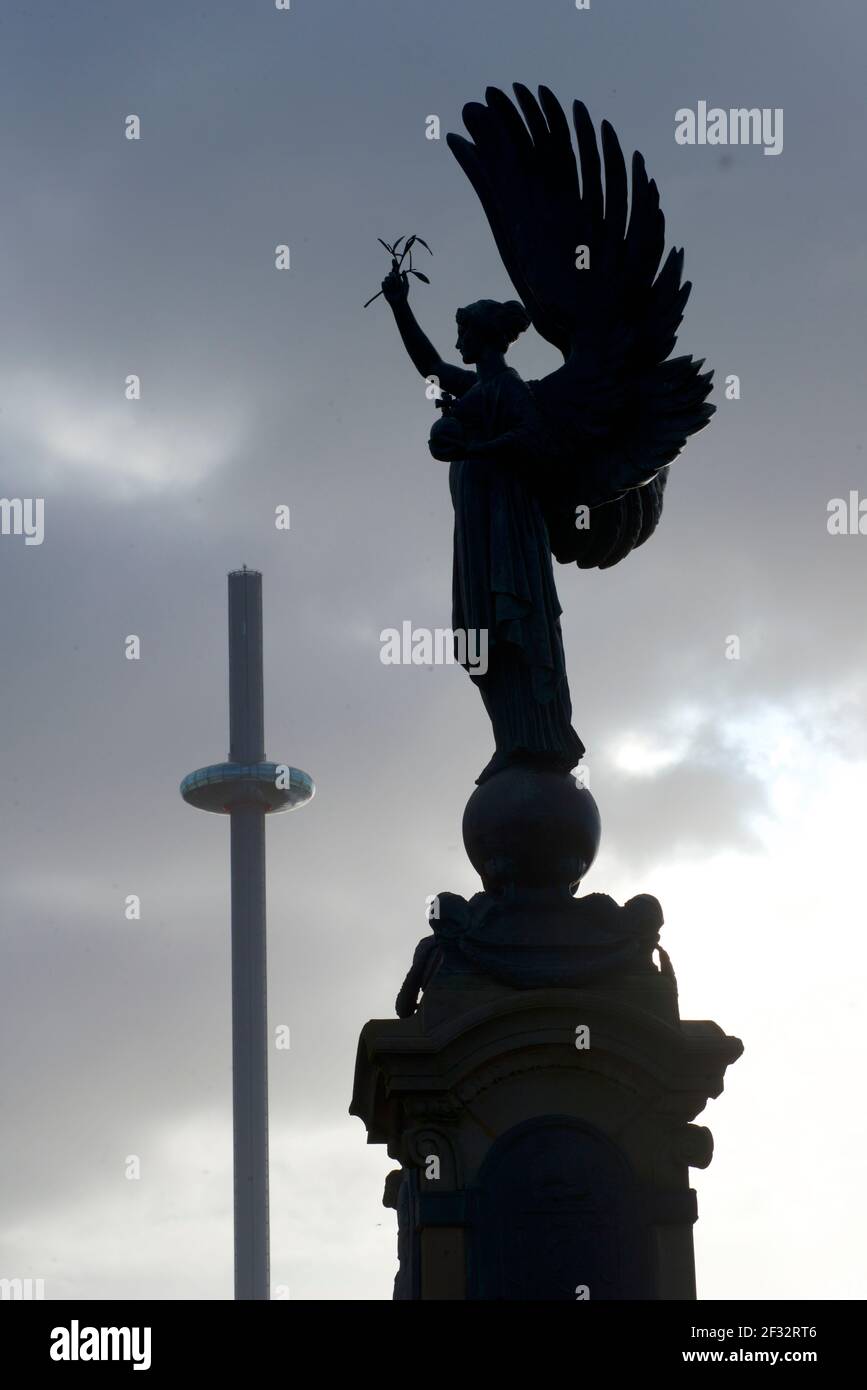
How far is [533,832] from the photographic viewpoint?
14.9m

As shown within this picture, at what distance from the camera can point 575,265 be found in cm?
1620

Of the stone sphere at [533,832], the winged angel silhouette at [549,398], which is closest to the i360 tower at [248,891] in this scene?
A: the winged angel silhouette at [549,398]

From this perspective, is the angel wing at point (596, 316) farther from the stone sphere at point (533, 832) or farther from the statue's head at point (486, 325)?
the stone sphere at point (533, 832)

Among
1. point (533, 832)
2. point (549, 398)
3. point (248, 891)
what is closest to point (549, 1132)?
point (533, 832)

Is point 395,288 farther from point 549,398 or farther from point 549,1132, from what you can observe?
point 549,1132

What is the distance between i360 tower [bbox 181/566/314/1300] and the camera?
104m

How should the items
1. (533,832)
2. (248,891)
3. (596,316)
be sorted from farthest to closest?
(248,891) → (596,316) → (533,832)

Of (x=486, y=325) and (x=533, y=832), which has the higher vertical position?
(x=486, y=325)

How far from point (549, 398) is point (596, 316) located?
2.31 ft

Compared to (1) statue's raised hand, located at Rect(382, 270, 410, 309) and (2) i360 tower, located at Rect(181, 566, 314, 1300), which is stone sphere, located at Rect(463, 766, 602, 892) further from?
(2) i360 tower, located at Rect(181, 566, 314, 1300)

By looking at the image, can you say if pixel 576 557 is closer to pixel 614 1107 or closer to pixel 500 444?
pixel 500 444

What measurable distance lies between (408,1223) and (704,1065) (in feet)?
6.98
